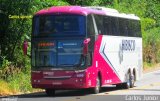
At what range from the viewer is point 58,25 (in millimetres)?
23531

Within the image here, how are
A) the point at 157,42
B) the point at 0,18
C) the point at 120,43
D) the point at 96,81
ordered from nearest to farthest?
the point at 96,81, the point at 120,43, the point at 0,18, the point at 157,42

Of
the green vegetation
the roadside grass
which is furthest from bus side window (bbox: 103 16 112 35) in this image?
the roadside grass

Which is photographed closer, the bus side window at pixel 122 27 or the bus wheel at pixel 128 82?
the bus side window at pixel 122 27

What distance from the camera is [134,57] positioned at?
3030cm

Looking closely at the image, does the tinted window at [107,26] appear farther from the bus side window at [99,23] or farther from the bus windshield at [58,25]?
the bus windshield at [58,25]

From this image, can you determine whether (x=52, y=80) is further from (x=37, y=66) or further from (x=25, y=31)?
(x=25, y=31)

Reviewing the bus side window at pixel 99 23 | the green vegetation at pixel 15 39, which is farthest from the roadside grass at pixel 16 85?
the bus side window at pixel 99 23

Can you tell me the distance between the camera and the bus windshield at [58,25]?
23328mm

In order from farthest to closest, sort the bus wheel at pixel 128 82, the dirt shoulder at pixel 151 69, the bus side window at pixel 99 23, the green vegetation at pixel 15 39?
the dirt shoulder at pixel 151 69
the bus wheel at pixel 128 82
the green vegetation at pixel 15 39
the bus side window at pixel 99 23

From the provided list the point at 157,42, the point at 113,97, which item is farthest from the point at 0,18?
the point at 157,42

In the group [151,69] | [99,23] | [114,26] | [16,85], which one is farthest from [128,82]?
[151,69]

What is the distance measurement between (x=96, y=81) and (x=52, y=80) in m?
2.13

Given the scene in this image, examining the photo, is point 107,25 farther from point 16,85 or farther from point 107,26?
point 16,85

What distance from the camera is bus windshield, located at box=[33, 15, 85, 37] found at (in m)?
23.3
